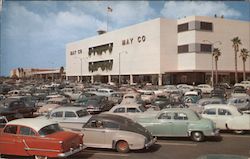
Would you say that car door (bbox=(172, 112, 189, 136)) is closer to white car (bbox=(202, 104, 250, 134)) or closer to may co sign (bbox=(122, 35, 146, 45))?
white car (bbox=(202, 104, 250, 134))

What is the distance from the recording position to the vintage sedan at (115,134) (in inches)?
490

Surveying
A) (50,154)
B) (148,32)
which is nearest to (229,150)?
(50,154)

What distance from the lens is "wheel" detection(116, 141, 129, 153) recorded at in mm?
12562

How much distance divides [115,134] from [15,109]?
465 inches

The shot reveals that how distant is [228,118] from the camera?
16.5 metres

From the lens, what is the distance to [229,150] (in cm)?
1303

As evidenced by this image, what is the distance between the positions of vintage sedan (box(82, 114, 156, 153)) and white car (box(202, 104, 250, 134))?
5240 millimetres

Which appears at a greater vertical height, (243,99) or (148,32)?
(148,32)

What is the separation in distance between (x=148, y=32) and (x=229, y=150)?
208 feet

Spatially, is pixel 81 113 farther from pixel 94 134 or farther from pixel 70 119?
pixel 94 134

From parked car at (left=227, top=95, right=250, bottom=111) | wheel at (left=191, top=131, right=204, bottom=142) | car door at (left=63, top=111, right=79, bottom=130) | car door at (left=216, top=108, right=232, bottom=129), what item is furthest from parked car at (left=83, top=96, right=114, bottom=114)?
wheel at (left=191, top=131, right=204, bottom=142)

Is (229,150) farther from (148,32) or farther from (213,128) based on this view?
(148,32)

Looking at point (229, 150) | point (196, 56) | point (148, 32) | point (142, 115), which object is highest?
point (148, 32)

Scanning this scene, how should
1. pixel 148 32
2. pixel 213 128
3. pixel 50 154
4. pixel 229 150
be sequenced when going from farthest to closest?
pixel 148 32, pixel 213 128, pixel 229 150, pixel 50 154
